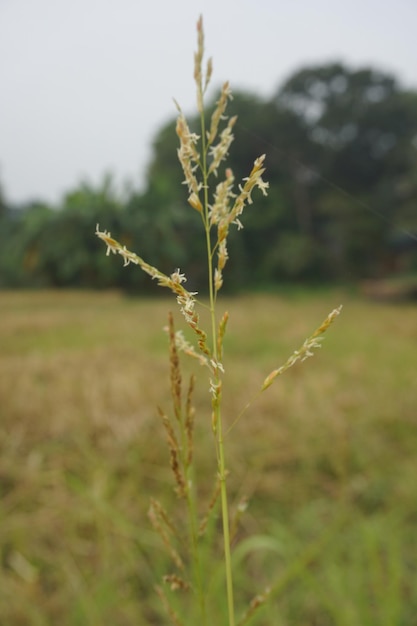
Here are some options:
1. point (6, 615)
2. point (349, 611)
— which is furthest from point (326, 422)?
point (6, 615)

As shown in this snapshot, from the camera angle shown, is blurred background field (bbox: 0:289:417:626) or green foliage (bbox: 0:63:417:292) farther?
blurred background field (bbox: 0:289:417:626)

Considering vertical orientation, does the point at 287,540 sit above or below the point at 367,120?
below

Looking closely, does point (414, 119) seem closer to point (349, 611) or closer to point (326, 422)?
point (326, 422)

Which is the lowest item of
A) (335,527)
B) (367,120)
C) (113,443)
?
(335,527)

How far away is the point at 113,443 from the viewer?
2195 mm

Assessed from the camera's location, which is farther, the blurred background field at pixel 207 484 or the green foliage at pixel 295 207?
the blurred background field at pixel 207 484

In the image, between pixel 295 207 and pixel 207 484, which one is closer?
pixel 207 484

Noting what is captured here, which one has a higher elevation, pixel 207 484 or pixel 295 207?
pixel 295 207

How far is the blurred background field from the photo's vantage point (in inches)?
56.5

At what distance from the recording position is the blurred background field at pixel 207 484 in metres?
1.43

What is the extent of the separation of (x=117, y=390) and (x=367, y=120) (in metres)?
4.52

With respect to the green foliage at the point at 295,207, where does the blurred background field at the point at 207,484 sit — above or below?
below

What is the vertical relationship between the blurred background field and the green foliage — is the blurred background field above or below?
below

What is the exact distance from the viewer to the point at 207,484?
6.84 feet
